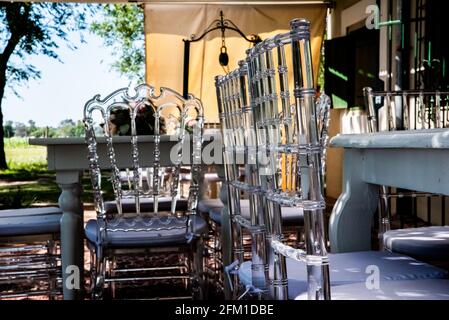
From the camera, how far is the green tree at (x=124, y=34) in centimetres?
1858

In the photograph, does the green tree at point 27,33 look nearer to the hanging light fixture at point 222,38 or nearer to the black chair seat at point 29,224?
the hanging light fixture at point 222,38

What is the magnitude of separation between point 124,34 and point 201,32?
11.6 metres

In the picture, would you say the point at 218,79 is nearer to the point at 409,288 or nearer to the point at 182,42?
the point at 409,288

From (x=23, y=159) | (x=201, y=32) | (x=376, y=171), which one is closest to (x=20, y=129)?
(x=23, y=159)

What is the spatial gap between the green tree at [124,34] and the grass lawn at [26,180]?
4.10 metres

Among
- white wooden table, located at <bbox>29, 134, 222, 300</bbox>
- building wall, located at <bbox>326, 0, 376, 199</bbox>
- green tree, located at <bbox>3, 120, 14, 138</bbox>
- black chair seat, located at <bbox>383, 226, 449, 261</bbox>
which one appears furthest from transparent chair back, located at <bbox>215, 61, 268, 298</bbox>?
green tree, located at <bbox>3, 120, 14, 138</bbox>

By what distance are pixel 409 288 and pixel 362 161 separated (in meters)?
0.60

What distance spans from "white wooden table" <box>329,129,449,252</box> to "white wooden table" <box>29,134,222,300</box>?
0.97 meters

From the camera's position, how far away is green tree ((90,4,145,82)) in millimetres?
18578

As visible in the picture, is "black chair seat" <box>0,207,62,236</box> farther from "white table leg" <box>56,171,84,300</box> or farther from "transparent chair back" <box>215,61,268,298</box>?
"transparent chair back" <box>215,61,268,298</box>

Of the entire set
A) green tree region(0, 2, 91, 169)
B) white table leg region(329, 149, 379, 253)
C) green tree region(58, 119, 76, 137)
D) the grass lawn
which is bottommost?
the grass lawn

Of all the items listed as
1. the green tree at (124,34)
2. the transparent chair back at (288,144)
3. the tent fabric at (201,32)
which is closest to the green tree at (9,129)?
the green tree at (124,34)

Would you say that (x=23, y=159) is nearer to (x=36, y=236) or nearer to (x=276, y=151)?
(x=36, y=236)

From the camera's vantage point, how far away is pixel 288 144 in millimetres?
1462
